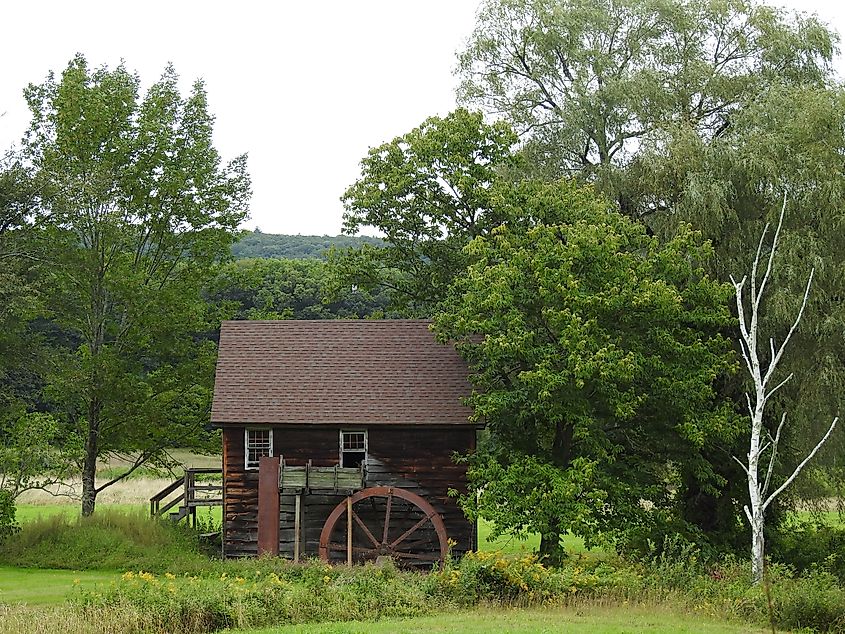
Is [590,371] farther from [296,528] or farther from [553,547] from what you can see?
[296,528]

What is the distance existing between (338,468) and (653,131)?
12600mm

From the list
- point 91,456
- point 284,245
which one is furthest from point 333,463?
point 284,245

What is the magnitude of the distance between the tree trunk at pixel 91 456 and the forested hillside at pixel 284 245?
65.6 meters

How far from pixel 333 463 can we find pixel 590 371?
781cm

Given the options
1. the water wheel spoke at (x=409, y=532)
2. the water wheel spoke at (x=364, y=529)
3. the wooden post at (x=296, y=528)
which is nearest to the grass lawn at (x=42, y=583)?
the wooden post at (x=296, y=528)

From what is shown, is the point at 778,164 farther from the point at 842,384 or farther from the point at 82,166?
the point at 82,166

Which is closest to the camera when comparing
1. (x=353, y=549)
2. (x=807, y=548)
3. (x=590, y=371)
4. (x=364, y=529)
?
(x=590, y=371)

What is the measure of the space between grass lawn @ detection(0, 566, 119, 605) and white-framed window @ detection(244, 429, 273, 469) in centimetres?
437

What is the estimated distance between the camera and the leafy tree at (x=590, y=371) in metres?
24.2

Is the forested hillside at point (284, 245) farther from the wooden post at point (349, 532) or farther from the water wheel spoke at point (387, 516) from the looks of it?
the wooden post at point (349, 532)

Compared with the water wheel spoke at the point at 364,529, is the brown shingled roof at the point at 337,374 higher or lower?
higher

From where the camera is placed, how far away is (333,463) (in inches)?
1093

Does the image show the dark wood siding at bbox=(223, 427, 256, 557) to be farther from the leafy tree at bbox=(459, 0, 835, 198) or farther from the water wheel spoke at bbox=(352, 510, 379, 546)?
the leafy tree at bbox=(459, 0, 835, 198)

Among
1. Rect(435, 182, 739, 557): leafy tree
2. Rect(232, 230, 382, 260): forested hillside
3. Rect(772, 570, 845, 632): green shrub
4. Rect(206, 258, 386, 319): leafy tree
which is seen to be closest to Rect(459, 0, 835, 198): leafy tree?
Rect(435, 182, 739, 557): leafy tree
